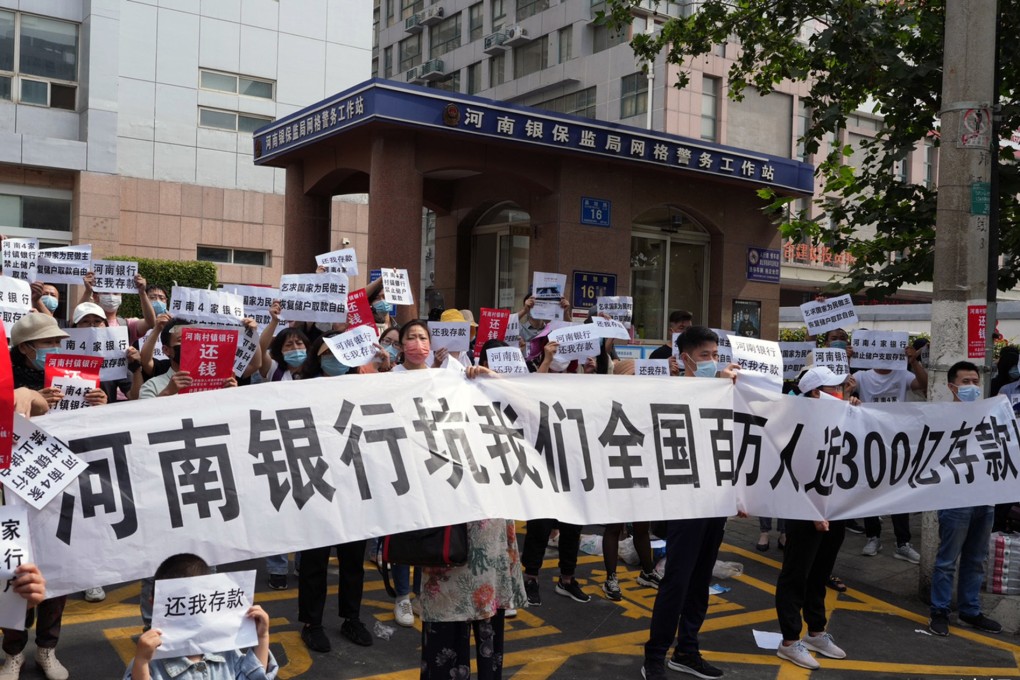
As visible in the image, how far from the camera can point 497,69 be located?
41.5 meters

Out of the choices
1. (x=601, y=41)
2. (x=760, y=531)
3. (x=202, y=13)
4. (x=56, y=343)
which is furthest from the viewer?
(x=601, y=41)

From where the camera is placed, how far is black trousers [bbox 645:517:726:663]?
4855mm

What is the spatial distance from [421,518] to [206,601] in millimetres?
1232

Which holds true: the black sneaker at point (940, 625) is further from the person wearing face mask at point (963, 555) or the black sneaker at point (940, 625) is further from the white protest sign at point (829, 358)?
the white protest sign at point (829, 358)

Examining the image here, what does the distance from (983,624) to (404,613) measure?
12.8 ft

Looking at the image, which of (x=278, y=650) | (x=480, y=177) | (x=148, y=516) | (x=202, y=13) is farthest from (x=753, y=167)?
(x=202, y=13)

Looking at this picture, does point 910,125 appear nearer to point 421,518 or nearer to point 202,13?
point 421,518

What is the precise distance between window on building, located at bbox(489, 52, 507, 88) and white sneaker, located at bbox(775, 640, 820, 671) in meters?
38.3

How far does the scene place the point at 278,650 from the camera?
16.9 feet

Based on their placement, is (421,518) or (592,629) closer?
(421,518)

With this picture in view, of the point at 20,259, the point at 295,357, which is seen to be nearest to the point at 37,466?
the point at 295,357

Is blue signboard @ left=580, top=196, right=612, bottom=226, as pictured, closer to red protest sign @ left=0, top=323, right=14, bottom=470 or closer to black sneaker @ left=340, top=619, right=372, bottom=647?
black sneaker @ left=340, top=619, right=372, bottom=647

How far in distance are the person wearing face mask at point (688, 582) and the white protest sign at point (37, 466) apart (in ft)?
9.93

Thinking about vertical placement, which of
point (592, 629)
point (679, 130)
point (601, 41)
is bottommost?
point (592, 629)
